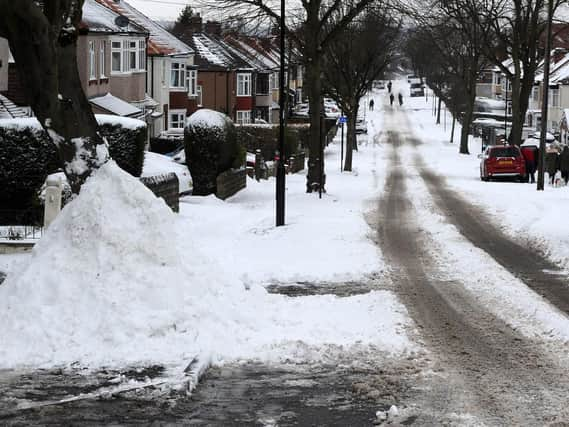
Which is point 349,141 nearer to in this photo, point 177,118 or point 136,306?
point 177,118

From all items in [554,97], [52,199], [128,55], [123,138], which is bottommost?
[52,199]

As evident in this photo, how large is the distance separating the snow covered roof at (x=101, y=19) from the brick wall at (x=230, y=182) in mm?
10301

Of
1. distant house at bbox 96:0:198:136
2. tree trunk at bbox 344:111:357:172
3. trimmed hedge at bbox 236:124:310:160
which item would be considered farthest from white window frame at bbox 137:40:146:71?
tree trunk at bbox 344:111:357:172

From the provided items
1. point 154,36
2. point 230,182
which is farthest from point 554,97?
point 230,182

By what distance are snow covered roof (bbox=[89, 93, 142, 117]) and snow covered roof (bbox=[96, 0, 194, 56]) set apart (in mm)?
11226

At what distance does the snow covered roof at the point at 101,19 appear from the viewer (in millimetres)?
38500

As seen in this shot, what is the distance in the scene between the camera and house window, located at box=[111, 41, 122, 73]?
4138cm

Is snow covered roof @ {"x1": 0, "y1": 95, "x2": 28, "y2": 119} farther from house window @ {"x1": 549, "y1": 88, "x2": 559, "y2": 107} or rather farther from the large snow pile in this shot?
house window @ {"x1": 549, "y1": 88, "x2": 559, "y2": 107}

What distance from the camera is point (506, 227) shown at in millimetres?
21797

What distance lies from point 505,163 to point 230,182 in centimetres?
1499

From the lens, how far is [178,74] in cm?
5531

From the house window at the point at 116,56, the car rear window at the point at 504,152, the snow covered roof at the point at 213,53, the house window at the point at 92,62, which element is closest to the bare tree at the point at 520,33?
the car rear window at the point at 504,152

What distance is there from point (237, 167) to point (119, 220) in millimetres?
20173

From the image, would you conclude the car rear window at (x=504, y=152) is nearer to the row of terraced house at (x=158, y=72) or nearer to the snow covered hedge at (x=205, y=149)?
the row of terraced house at (x=158, y=72)
